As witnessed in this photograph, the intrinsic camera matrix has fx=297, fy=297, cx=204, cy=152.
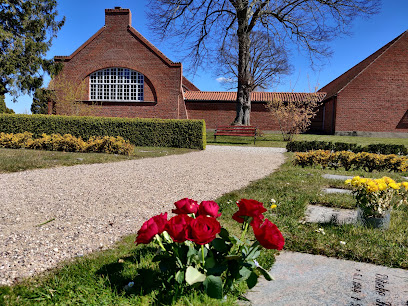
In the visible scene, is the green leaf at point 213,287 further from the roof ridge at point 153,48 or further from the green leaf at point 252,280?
the roof ridge at point 153,48

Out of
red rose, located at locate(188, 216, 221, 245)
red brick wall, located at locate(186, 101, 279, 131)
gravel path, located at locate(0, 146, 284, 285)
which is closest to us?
red rose, located at locate(188, 216, 221, 245)

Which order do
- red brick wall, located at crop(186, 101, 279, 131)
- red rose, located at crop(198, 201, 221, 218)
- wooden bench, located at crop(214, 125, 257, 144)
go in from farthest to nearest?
red brick wall, located at crop(186, 101, 279, 131) < wooden bench, located at crop(214, 125, 257, 144) < red rose, located at crop(198, 201, 221, 218)

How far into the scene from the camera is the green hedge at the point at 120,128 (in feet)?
43.1

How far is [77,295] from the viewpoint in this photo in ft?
6.09

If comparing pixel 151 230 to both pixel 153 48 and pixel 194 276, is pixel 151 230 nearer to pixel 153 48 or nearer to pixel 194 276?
pixel 194 276

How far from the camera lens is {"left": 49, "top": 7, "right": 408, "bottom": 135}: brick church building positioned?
22922mm

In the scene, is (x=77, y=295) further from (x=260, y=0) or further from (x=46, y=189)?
(x=260, y=0)

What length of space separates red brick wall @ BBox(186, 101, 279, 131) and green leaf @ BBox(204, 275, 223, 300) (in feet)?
87.4

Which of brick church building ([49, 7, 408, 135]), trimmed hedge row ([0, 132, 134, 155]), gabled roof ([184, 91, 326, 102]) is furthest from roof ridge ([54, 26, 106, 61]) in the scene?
trimmed hedge row ([0, 132, 134, 155])

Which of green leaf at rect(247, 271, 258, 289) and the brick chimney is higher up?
the brick chimney

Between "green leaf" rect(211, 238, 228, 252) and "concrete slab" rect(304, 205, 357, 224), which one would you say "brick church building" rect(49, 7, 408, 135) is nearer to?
"concrete slab" rect(304, 205, 357, 224)

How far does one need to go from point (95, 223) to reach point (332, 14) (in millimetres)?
17820

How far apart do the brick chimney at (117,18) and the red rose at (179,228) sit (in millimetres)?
24192

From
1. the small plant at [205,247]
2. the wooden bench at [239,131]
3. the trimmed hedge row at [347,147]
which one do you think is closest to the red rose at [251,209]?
the small plant at [205,247]
